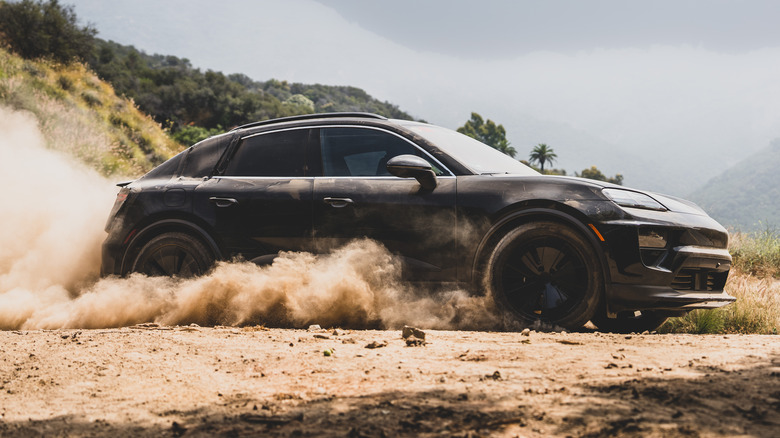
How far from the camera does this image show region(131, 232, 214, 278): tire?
5.89 metres

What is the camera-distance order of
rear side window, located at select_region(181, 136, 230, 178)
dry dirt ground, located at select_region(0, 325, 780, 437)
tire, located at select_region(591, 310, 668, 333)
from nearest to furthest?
dry dirt ground, located at select_region(0, 325, 780, 437) → tire, located at select_region(591, 310, 668, 333) → rear side window, located at select_region(181, 136, 230, 178)

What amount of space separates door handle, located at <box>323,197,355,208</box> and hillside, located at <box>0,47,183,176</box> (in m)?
11.3

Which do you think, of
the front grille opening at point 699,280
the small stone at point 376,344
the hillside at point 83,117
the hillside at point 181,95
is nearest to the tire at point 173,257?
the small stone at point 376,344

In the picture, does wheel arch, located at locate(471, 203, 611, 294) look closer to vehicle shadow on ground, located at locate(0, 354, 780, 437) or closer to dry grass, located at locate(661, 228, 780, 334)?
vehicle shadow on ground, located at locate(0, 354, 780, 437)

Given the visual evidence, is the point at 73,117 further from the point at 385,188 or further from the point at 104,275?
the point at 385,188

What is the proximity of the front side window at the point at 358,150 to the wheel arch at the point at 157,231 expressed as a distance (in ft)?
4.16

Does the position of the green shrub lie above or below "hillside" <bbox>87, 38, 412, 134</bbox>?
below

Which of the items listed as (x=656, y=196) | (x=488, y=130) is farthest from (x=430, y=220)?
(x=488, y=130)

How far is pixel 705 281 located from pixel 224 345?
3.53 metres

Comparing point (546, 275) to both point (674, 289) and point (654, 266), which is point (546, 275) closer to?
point (654, 266)

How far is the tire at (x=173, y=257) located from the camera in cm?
589

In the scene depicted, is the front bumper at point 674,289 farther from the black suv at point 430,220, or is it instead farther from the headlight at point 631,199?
the headlight at point 631,199

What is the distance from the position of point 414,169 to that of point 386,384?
7.24 ft

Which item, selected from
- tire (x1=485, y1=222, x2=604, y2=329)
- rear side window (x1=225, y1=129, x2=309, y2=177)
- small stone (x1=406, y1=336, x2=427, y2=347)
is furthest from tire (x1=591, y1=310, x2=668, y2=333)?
rear side window (x1=225, y1=129, x2=309, y2=177)
